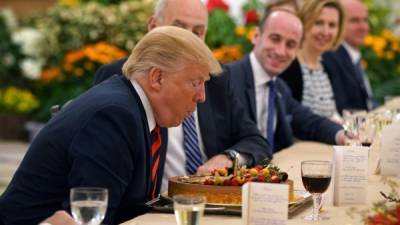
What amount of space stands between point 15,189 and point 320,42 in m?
3.80

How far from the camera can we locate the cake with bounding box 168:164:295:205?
3057 millimetres

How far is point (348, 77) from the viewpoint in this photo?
24.0 ft

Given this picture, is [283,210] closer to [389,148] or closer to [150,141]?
[150,141]

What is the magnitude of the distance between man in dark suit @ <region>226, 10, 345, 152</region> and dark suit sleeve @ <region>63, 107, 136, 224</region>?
224 cm

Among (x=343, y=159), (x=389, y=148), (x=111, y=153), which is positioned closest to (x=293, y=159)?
(x=389, y=148)

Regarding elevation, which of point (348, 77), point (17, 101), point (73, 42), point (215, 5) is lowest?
point (17, 101)

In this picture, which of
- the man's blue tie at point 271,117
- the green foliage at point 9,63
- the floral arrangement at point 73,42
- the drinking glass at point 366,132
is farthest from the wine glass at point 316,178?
the green foliage at point 9,63

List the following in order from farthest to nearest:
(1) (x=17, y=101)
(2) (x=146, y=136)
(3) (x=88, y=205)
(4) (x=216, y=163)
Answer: (1) (x=17, y=101)
(4) (x=216, y=163)
(2) (x=146, y=136)
(3) (x=88, y=205)

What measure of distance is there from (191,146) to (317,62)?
2.57m

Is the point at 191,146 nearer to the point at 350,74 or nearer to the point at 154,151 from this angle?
the point at 154,151

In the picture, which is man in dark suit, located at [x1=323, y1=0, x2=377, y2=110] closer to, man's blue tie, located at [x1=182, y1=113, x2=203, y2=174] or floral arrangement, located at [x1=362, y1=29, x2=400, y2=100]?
floral arrangement, located at [x1=362, y1=29, x2=400, y2=100]

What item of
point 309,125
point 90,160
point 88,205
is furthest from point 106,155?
point 309,125

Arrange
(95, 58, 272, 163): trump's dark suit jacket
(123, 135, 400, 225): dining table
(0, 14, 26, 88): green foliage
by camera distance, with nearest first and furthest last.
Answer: (123, 135, 400, 225): dining table, (95, 58, 272, 163): trump's dark suit jacket, (0, 14, 26, 88): green foliage

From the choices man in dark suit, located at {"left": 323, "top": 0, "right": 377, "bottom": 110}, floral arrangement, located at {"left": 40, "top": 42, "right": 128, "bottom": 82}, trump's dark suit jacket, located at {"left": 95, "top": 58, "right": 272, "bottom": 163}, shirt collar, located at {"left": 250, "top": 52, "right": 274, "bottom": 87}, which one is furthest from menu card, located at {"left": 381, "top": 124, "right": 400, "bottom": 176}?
floral arrangement, located at {"left": 40, "top": 42, "right": 128, "bottom": 82}
